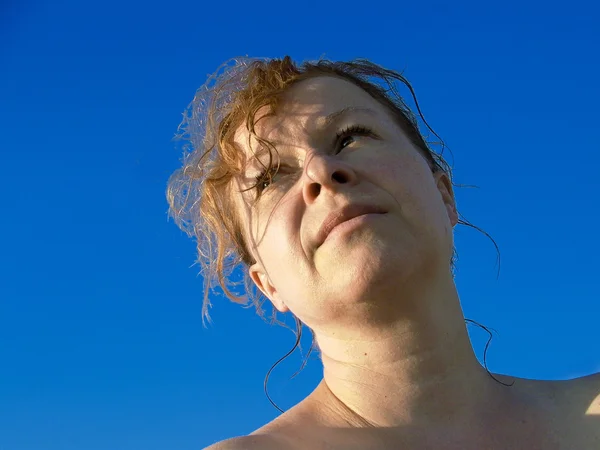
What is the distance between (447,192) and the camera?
3.80 m

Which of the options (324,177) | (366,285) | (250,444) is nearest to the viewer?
(250,444)

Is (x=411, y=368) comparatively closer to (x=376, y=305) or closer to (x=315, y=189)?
(x=376, y=305)

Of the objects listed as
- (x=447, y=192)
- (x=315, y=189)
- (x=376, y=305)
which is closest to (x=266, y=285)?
(x=315, y=189)

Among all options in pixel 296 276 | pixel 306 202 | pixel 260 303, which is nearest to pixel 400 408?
pixel 296 276

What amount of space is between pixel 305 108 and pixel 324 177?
64cm

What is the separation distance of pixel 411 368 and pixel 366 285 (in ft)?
1.77

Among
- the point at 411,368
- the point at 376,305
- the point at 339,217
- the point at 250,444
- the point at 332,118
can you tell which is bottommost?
the point at 250,444

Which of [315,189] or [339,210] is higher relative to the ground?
[315,189]

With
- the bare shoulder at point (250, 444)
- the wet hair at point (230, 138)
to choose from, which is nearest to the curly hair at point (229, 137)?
the wet hair at point (230, 138)

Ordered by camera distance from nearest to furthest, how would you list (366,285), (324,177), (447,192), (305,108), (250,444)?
(250,444) < (366,285) < (324,177) < (305,108) < (447,192)

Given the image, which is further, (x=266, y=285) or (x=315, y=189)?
(x=266, y=285)

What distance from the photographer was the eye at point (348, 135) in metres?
3.16

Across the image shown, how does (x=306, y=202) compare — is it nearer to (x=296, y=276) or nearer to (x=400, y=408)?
(x=296, y=276)

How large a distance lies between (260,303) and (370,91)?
1.70 m
